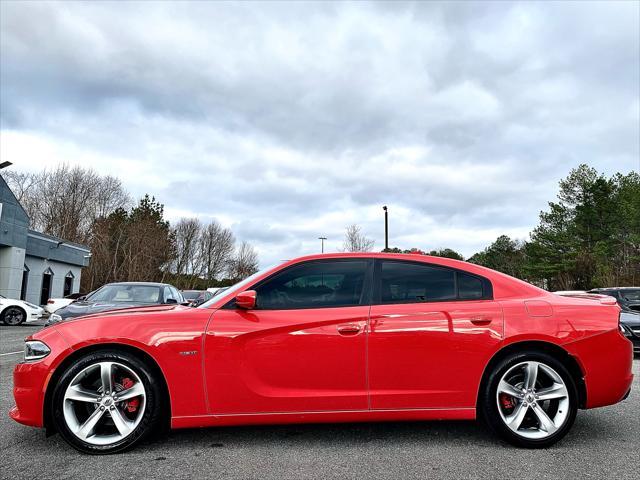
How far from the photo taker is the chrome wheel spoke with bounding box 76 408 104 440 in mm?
3500

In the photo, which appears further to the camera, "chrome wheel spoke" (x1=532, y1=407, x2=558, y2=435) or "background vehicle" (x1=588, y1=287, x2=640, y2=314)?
"background vehicle" (x1=588, y1=287, x2=640, y2=314)

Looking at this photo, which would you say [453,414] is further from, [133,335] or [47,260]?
[47,260]

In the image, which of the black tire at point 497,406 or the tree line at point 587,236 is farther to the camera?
the tree line at point 587,236

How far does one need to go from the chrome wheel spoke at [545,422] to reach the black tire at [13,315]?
62.5 feet

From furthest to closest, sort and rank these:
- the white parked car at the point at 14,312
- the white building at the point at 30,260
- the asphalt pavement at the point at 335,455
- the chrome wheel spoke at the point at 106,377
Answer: the white building at the point at 30,260, the white parked car at the point at 14,312, the chrome wheel spoke at the point at 106,377, the asphalt pavement at the point at 335,455

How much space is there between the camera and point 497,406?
3.72m

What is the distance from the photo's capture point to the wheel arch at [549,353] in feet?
12.4

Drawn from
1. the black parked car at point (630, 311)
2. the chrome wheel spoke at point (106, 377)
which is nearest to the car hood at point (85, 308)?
the chrome wheel spoke at point (106, 377)

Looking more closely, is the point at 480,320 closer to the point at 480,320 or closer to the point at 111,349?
the point at 480,320

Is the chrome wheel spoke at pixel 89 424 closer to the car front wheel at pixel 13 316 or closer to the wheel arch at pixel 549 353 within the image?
the wheel arch at pixel 549 353

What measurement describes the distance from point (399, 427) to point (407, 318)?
44.1 inches

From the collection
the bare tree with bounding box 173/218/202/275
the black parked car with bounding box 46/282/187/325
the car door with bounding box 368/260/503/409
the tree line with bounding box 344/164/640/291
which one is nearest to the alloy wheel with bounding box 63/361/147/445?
the car door with bounding box 368/260/503/409

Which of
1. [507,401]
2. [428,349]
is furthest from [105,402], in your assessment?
[507,401]

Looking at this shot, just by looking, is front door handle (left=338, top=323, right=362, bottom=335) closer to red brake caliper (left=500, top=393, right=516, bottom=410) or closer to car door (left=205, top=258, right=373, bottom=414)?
car door (left=205, top=258, right=373, bottom=414)
